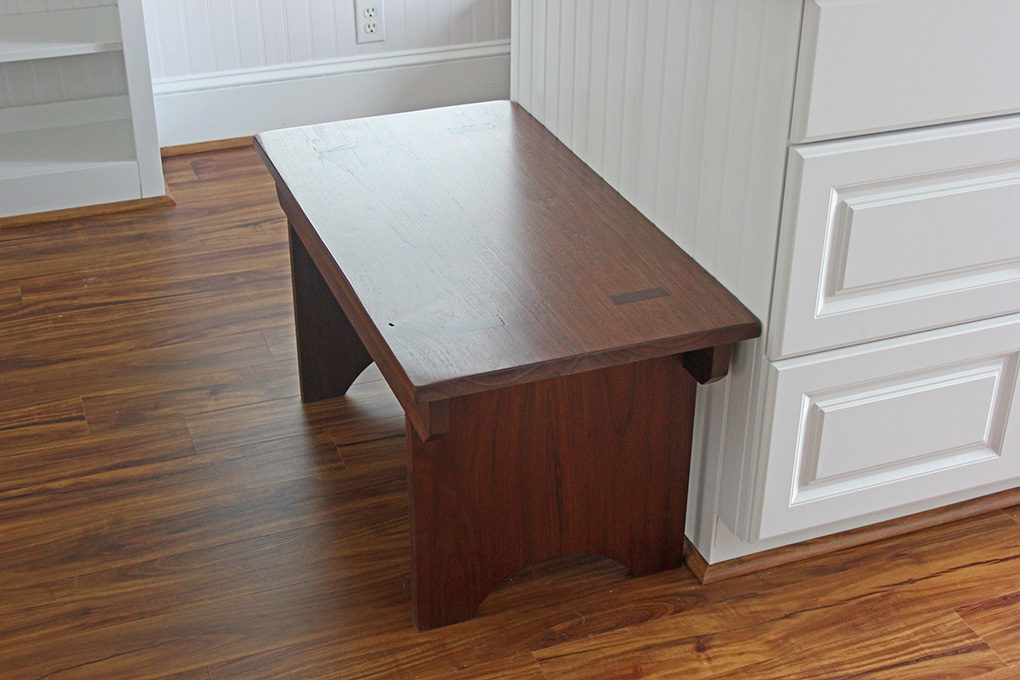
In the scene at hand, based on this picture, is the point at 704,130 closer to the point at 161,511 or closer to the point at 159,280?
the point at 161,511

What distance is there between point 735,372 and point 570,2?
654mm

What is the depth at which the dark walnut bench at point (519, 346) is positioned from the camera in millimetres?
1414

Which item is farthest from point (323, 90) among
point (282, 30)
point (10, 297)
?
point (10, 297)

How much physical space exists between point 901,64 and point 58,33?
2.11 meters

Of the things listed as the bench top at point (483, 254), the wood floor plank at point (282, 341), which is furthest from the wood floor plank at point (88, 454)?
the bench top at point (483, 254)

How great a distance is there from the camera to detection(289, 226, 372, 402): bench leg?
2008 millimetres

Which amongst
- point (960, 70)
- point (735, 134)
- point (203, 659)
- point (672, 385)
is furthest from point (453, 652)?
point (960, 70)

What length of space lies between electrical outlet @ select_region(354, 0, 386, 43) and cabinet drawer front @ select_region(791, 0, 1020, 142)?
2141mm

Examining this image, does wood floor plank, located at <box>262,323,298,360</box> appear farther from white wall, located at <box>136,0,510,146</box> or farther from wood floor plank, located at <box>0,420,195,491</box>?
white wall, located at <box>136,0,510,146</box>

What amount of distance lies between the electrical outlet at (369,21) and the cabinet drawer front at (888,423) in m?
2.12

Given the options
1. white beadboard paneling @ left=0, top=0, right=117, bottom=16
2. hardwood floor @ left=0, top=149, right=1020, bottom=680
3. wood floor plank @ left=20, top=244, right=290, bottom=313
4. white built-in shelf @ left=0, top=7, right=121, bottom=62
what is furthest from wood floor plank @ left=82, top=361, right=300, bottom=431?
white beadboard paneling @ left=0, top=0, right=117, bottom=16

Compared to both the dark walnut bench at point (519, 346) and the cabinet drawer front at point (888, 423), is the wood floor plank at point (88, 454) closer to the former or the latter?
the dark walnut bench at point (519, 346)

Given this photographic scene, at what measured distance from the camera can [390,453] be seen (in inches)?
78.4

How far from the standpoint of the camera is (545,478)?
1569 millimetres
